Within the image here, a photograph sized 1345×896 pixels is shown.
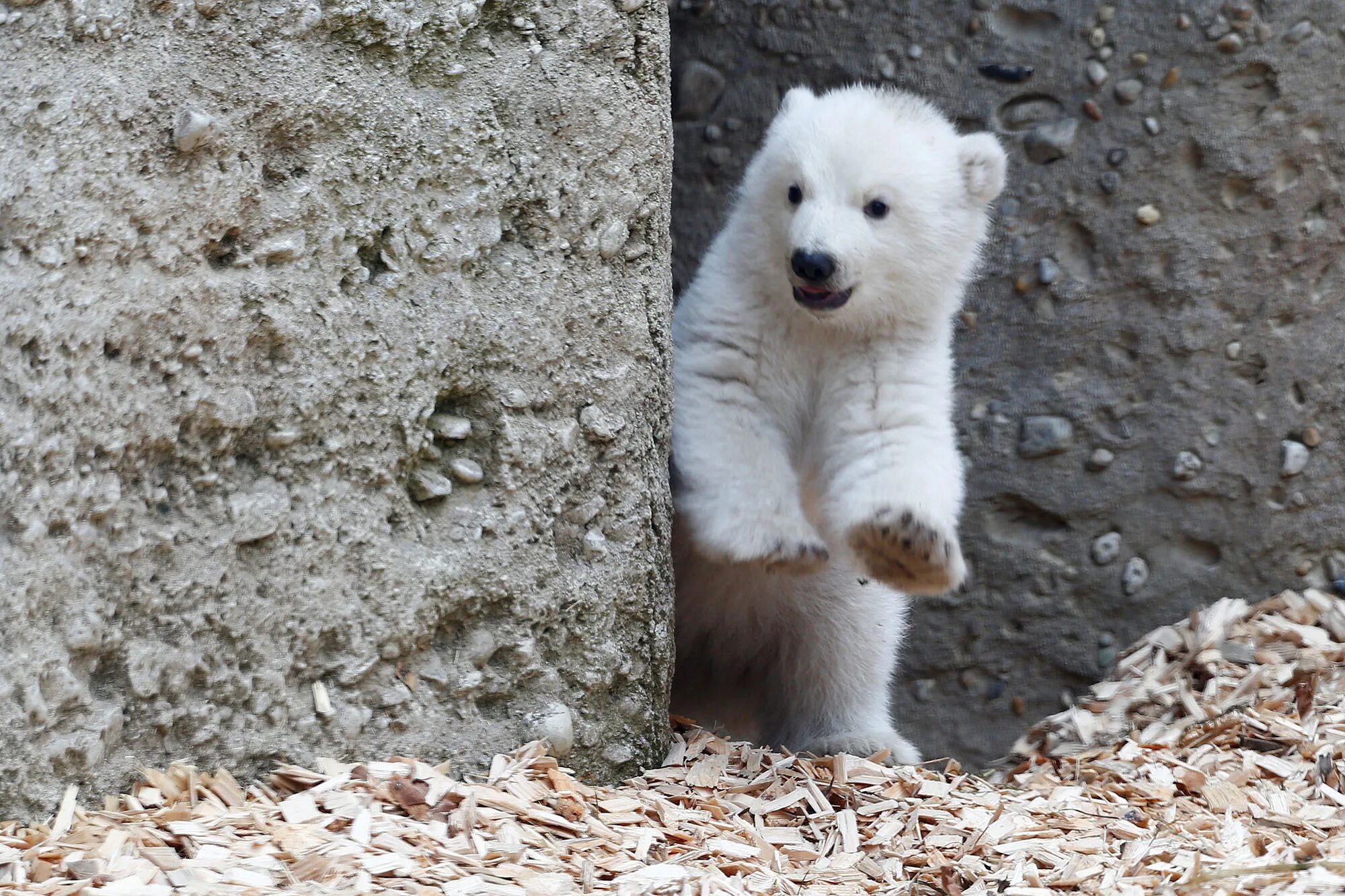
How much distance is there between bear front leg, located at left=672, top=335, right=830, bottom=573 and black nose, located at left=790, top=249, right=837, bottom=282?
0.26m

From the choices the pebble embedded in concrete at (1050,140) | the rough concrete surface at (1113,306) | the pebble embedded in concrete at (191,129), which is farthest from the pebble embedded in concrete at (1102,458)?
the pebble embedded in concrete at (191,129)

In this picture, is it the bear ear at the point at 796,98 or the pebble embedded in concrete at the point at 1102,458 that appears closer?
the bear ear at the point at 796,98

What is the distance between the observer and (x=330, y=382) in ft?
7.52

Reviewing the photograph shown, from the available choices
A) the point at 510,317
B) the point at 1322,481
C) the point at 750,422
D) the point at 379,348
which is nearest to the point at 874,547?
the point at 750,422

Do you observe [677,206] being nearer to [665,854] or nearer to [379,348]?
[379,348]

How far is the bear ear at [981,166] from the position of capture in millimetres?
3299

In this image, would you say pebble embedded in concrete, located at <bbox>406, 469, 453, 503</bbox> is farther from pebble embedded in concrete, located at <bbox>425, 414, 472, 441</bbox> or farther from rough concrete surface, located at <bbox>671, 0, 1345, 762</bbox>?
rough concrete surface, located at <bbox>671, 0, 1345, 762</bbox>

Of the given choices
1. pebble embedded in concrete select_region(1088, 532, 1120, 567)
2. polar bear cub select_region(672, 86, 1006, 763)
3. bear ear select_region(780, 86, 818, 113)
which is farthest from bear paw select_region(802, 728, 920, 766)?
bear ear select_region(780, 86, 818, 113)

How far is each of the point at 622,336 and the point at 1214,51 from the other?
8.06 feet

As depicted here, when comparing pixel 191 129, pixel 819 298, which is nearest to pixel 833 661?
pixel 819 298

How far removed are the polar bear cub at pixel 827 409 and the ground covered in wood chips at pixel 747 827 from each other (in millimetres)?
430

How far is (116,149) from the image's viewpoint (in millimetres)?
2051

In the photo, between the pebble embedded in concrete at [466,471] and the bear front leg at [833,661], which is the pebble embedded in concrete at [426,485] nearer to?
the pebble embedded in concrete at [466,471]

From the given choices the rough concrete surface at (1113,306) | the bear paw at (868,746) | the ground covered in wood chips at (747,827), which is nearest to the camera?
the ground covered in wood chips at (747,827)
